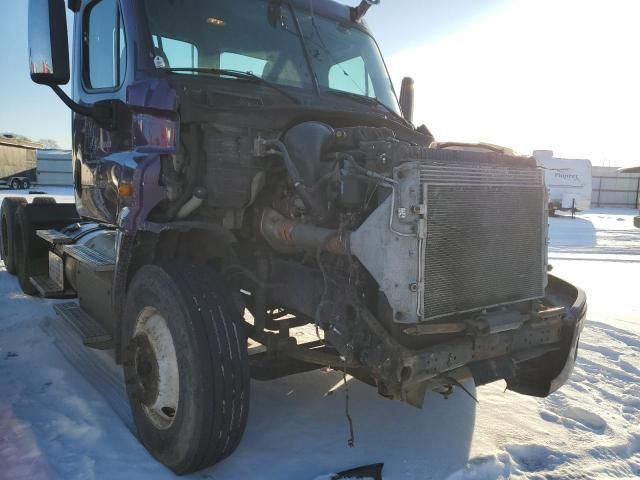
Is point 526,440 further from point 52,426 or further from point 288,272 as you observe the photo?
point 52,426

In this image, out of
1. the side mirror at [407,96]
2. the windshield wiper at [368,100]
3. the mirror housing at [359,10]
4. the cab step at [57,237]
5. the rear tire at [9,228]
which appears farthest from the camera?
the rear tire at [9,228]

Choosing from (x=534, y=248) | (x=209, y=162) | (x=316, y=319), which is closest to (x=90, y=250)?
(x=209, y=162)

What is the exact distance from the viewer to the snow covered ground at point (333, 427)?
2848mm

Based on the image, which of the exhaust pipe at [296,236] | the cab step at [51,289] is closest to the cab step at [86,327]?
the cab step at [51,289]

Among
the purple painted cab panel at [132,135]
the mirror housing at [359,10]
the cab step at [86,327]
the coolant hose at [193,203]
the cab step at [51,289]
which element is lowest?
the cab step at [51,289]

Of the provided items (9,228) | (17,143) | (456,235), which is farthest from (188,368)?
(17,143)

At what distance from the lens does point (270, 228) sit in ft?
10.3

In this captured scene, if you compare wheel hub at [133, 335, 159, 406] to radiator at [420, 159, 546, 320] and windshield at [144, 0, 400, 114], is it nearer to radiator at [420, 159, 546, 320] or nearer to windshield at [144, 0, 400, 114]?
radiator at [420, 159, 546, 320]

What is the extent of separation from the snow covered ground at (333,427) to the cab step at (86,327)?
15.3 inches

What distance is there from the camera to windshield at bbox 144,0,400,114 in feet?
11.1

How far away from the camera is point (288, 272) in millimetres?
3113

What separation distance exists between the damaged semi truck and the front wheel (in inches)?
0.4

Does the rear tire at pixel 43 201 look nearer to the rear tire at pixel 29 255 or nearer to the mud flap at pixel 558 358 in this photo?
Answer: the rear tire at pixel 29 255

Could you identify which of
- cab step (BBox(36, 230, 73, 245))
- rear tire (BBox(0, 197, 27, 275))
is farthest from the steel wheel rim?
rear tire (BBox(0, 197, 27, 275))
